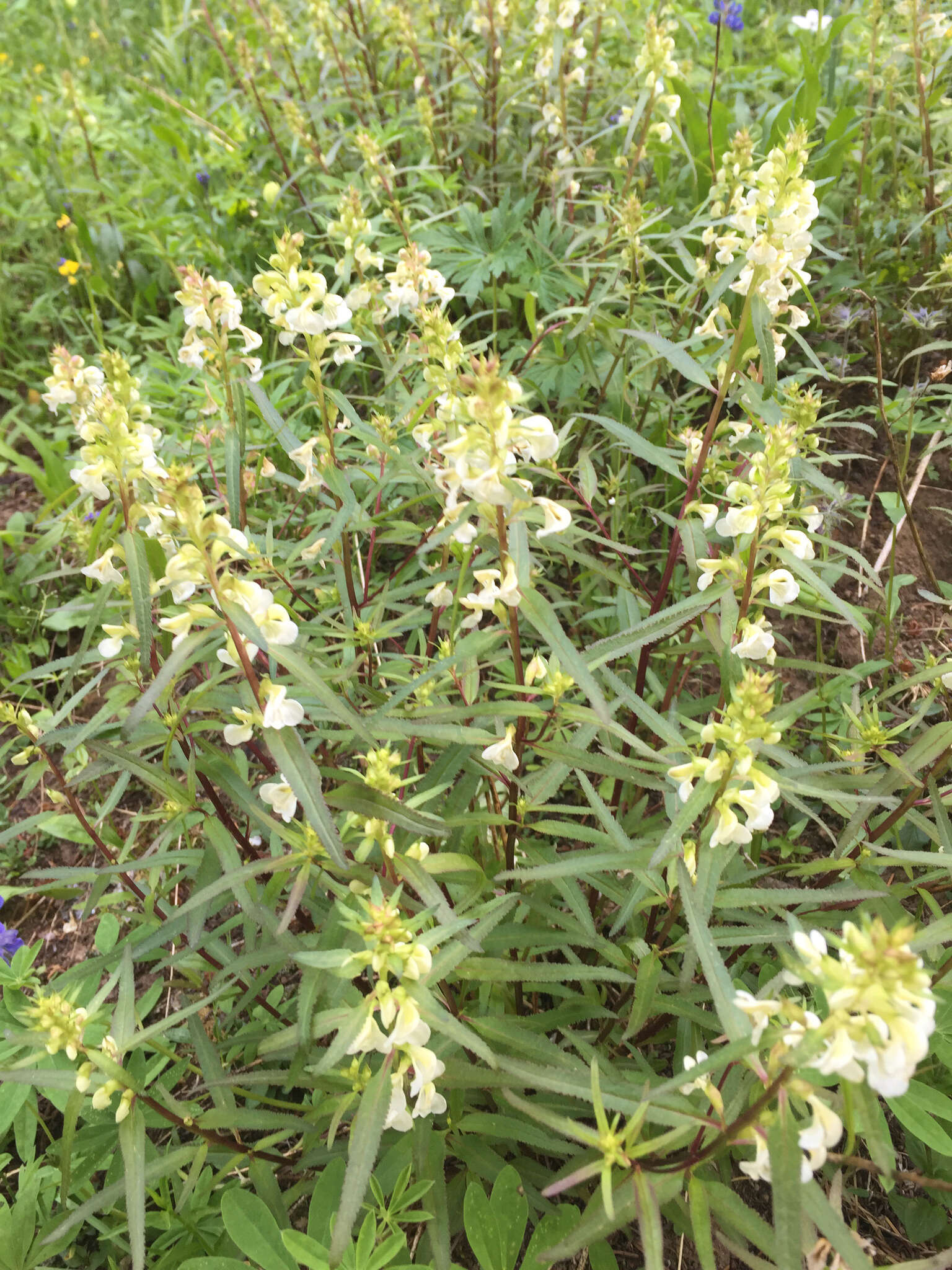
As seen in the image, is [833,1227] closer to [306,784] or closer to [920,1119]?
[920,1119]

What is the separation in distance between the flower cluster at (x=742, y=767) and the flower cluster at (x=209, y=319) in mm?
1558

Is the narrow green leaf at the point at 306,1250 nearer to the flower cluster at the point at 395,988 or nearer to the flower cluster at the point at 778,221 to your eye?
the flower cluster at the point at 395,988

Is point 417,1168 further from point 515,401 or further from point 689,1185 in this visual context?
point 515,401

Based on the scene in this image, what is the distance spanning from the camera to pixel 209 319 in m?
2.20

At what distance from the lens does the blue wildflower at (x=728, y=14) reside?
158 inches

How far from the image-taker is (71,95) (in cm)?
520

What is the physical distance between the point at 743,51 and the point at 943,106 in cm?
230

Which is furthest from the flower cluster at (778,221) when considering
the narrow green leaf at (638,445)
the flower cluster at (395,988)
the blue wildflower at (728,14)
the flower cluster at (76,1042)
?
the blue wildflower at (728,14)

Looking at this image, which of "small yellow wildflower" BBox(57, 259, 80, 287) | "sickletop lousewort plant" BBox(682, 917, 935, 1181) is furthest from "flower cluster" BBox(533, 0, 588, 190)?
"sickletop lousewort plant" BBox(682, 917, 935, 1181)

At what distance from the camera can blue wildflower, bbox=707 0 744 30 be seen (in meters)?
4.00

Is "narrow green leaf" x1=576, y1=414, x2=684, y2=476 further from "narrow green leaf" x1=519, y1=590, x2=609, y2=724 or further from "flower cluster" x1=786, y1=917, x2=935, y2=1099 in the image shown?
"flower cluster" x1=786, y1=917, x2=935, y2=1099

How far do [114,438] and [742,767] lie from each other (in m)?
1.45

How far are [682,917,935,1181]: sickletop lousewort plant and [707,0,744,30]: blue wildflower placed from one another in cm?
419

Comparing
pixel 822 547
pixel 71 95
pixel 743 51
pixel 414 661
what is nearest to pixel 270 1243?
pixel 414 661
